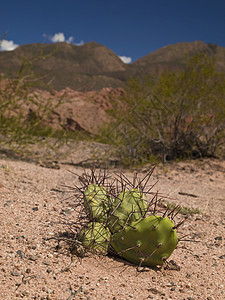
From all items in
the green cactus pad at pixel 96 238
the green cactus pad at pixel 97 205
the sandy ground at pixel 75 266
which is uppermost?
the green cactus pad at pixel 97 205

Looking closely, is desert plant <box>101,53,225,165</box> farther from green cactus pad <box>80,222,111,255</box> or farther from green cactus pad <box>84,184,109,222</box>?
green cactus pad <box>80,222,111,255</box>

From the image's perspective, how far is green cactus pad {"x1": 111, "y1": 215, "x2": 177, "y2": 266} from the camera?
1.78 m

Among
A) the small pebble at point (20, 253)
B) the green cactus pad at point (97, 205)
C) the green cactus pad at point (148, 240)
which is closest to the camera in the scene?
the green cactus pad at point (148, 240)

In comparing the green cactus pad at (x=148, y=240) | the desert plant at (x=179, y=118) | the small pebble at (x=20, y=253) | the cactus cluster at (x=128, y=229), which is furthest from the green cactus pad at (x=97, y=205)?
the desert plant at (x=179, y=118)

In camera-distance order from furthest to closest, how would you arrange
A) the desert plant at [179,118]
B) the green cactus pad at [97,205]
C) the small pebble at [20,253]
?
the desert plant at [179,118]
the green cactus pad at [97,205]
the small pebble at [20,253]

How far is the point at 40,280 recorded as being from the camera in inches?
66.7

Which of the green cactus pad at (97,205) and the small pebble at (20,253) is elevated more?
the green cactus pad at (97,205)

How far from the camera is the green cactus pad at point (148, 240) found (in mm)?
1781

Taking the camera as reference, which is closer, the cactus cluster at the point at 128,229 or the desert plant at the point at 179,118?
the cactus cluster at the point at 128,229

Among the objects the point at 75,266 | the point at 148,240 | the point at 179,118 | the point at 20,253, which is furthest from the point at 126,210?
the point at 179,118

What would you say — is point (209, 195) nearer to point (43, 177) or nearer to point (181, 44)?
point (43, 177)

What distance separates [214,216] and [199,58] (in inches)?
180

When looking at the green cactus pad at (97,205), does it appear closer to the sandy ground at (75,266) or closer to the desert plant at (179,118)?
the sandy ground at (75,266)

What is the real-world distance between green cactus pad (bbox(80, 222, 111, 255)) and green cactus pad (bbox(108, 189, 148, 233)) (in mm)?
56
